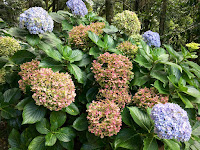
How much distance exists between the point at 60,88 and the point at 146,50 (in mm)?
944

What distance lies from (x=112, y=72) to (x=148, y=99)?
1.28 ft

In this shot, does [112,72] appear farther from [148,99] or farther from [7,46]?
[7,46]

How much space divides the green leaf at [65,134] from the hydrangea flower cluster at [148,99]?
64 cm

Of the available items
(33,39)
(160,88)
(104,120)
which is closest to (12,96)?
(33,39)

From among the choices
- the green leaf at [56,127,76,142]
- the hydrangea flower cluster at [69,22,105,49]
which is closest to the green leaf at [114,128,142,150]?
the green leaf at [56,127,76,142]

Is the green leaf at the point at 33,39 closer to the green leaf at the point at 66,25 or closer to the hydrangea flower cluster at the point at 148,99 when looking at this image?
the green leaf at the point at 66,25

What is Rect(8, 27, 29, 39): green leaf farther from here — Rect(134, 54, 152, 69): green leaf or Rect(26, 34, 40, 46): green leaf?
Rect(134, 54, 152, 69): green leaf

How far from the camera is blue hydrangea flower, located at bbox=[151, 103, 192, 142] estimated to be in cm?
117

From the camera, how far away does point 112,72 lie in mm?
1528

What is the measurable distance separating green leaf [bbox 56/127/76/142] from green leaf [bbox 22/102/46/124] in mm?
212

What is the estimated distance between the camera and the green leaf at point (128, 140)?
1385mm

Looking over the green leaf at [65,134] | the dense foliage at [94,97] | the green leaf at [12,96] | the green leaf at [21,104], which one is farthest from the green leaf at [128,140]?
the green leaf at [12,96]

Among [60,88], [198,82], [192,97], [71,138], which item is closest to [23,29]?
[60,88]

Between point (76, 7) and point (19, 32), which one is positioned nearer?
point (19, 32)
